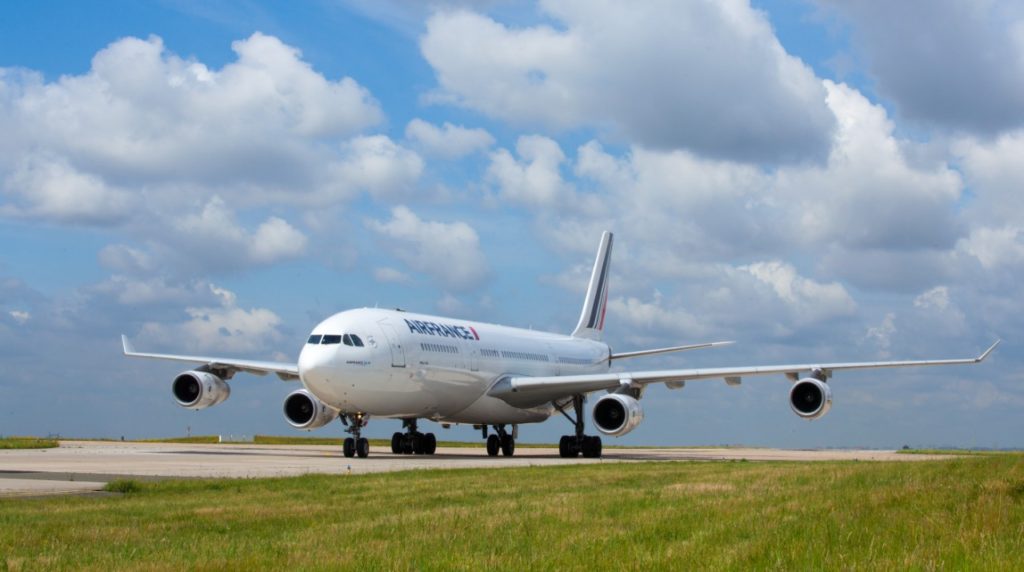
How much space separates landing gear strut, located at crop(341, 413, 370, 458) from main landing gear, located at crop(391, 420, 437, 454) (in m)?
4.12

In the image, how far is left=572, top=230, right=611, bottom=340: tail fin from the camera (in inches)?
2031

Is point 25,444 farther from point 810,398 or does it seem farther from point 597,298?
point 810,398

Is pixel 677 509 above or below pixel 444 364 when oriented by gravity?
below

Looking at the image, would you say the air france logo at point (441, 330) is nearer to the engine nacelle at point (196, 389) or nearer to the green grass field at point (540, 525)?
the engine nacelle at point (196, 389)

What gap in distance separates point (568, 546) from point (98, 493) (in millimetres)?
9362

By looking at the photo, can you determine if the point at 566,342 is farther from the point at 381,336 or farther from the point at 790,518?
the point at 790,518

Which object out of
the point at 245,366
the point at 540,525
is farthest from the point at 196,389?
the point at 540,525

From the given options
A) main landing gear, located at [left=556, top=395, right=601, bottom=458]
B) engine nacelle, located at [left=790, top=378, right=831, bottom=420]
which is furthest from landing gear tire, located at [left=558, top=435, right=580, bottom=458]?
engine nacelle, located at [left=790, top=378, right=831, bottom=420]

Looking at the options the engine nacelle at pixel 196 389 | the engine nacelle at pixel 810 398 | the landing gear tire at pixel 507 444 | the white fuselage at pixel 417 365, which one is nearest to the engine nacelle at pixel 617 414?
the white fuselage at pixel 417 365

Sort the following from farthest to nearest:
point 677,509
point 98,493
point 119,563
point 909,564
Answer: point 98,493 → point 677,509 → point 119,563 → point 909,564

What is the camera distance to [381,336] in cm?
3158

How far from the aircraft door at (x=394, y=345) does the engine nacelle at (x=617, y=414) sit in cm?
684

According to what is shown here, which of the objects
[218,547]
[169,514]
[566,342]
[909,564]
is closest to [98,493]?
[169,514]

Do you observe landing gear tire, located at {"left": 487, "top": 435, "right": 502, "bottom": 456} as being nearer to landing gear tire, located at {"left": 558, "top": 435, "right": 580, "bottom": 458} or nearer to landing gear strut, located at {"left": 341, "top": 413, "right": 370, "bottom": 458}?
landing gear tire, located at {"left": 558, "top": 435, "right": 580, "bottom": 458}
